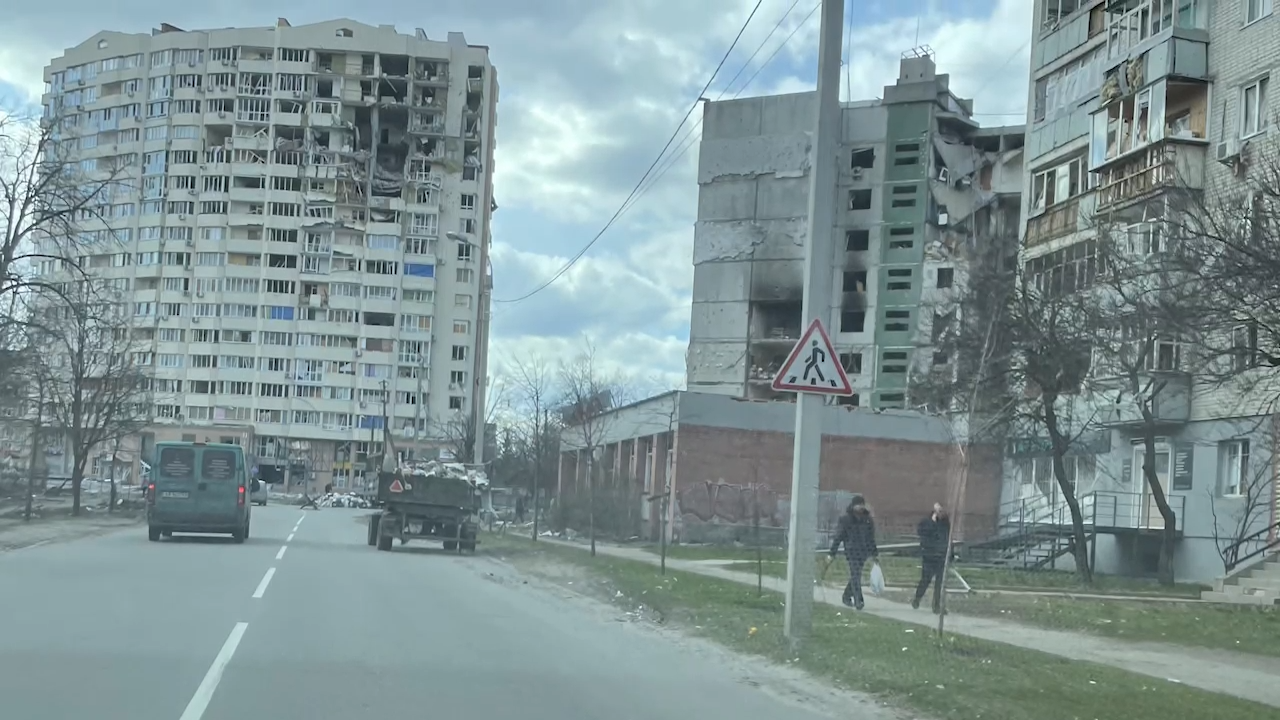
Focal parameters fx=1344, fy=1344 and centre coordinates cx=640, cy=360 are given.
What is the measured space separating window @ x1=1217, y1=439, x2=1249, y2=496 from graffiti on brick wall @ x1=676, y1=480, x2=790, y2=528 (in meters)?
17.5

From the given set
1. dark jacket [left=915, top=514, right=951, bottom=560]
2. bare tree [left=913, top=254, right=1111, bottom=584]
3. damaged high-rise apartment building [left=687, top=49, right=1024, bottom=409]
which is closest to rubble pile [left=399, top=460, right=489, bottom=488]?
bare tree [left=913, top=254, right=1111, bottom=584]

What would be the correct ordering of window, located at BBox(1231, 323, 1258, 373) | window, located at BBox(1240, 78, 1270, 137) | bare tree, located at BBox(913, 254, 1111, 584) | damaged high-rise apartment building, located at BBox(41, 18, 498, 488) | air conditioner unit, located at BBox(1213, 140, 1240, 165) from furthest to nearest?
damaged high-rise apartment building, located at BBox(41, 18, 498, 488), window, located at BBox(1240, 78, 1270, 137), air conditioner unit, located at BBox(1213, 140, 1240, 165), bare tree, located at BBox(913, 254, 1111, 584), window, located at BBox(1231, 323, 1258, 373)

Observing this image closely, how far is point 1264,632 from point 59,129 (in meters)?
31.5

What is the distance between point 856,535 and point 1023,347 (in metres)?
8.73

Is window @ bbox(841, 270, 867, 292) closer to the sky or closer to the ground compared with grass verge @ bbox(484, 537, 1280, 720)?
closer to the sky

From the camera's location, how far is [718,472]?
4850 centimetres

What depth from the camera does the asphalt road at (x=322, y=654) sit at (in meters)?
9.81

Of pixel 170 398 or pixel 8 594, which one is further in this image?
pixel 170 398

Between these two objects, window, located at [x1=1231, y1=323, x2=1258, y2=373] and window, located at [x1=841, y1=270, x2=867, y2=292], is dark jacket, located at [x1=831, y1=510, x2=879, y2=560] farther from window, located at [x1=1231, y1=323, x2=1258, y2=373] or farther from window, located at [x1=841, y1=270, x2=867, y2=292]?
window, located at [x1=841, y1=270, x2=867, y2=292]

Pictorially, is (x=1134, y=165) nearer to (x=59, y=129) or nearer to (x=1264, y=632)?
(x=1264, y=632)

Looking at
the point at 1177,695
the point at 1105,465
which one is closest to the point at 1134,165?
the point at 1105,465

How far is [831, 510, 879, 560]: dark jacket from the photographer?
66.3 ft

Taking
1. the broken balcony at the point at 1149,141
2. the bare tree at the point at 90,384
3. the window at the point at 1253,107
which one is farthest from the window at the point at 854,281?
the window at the point at 1253,107

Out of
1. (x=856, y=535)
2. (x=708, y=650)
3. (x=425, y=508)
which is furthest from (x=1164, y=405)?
(x=708, y=650)
